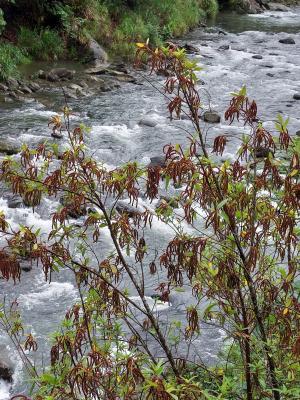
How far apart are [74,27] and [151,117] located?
23.1 ft

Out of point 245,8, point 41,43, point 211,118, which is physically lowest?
point 211,118

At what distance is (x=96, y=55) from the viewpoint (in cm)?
2044

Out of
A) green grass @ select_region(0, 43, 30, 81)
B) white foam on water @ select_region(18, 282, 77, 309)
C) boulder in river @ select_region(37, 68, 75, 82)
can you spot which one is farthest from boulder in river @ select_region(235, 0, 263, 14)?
white foam on water @ select_region(18, 282, 77, 309)

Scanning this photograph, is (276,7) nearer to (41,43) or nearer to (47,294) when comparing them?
(41,43)

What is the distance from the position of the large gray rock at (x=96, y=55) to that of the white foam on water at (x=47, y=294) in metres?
12.9

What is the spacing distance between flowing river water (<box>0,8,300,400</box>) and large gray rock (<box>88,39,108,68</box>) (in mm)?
2312

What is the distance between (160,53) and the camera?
3287mm

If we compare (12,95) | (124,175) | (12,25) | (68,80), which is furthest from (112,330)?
(12,25)

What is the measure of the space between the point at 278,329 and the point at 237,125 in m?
12.0

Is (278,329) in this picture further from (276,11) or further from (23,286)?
(276,11)

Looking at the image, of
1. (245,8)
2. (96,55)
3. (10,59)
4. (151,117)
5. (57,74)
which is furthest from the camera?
(245,8)

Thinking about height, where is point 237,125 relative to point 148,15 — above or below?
below

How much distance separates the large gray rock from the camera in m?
20.2

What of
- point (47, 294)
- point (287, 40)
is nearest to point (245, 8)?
point (287, 40)
